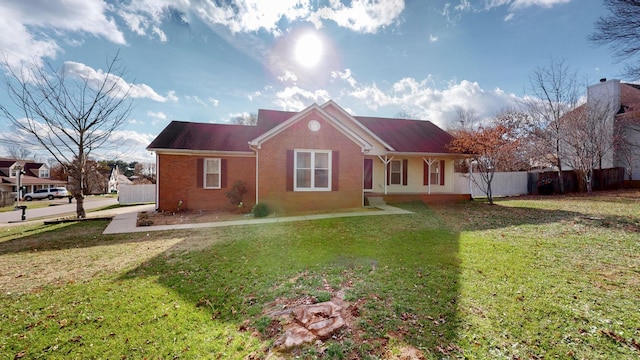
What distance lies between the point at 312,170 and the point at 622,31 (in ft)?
50.2

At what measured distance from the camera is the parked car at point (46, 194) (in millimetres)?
36219

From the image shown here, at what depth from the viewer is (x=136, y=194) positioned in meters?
23.1

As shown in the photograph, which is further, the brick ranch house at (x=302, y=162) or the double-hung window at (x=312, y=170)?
the double-hung window at (x=312, y=170)

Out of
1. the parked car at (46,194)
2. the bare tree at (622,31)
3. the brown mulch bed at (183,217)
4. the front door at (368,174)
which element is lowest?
the parked car at (46,194)

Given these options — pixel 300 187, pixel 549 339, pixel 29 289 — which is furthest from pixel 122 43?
pixel 549 339

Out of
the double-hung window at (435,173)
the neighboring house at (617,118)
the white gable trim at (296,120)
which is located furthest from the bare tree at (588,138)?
the white gable trim at (296,120)

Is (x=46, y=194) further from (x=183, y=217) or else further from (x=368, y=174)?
(x=368, y=174)

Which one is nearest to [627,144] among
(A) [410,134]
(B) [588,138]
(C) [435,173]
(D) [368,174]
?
(B) [588,138]

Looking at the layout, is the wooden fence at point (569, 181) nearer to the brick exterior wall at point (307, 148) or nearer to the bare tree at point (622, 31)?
the bare tree at point (622, 31)

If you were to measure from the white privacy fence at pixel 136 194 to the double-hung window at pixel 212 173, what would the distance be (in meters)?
12.0

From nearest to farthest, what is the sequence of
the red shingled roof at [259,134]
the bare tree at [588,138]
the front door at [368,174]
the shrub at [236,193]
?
the shrub at [236,193]
the red shingled roof at [259,134]
the front door at [368,174]
the bare tree at [588,138]

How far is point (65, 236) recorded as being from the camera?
9.05 metres

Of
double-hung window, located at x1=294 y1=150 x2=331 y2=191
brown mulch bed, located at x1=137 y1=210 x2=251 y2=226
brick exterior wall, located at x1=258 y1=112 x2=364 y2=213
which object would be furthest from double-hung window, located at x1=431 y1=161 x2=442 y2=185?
brown mulch bed, located at x1=137 y1=210 x2=251 y2=226

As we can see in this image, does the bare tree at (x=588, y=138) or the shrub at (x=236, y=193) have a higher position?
the bare tree at (x=588, y=138)
